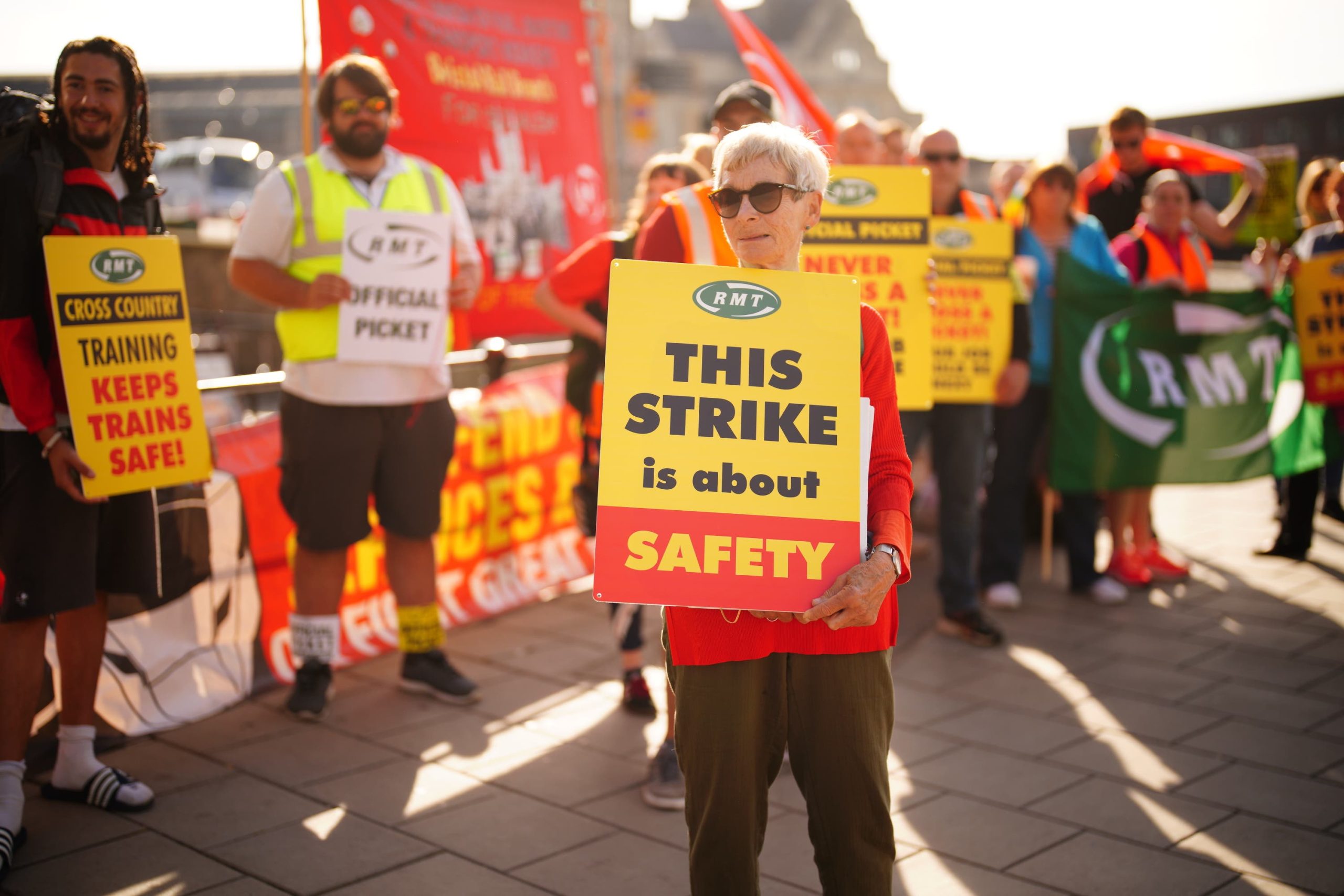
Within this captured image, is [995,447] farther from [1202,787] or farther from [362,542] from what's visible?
[362,542]

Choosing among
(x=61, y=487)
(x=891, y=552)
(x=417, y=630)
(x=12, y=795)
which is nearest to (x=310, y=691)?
(x=417, y=630)

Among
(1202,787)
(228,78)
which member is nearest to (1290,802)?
(1202,787)

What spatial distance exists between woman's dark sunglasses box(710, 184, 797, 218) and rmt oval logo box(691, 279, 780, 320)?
18 cm

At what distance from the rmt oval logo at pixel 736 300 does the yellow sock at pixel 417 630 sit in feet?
9.43

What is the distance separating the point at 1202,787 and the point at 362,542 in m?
3.59

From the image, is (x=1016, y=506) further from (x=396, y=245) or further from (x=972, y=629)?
(x=396, y=245)

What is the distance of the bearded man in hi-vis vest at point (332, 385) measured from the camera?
4480 mm

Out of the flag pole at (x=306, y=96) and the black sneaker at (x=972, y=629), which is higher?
the flag pole at (x=306, y=96)

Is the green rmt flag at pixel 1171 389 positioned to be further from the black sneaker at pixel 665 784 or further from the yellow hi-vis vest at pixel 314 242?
the yellow hi-vis vest at pixel 314 242

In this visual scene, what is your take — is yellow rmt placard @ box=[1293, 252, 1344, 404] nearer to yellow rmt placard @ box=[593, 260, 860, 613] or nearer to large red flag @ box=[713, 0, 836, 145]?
large red flag @ box=[713, 0, 836, 145]

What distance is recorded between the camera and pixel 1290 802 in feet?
12.8

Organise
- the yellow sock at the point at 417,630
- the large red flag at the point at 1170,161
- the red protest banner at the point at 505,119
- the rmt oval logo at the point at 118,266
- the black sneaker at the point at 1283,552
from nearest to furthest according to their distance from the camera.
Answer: the rmt oval logo at the point at 118,266 → the yellow sock at the point at 417,630 → the red protest banner at the point at 505,119 → the black sneaker at the point at 1283,552 → the large red flag at the point at 1170,161

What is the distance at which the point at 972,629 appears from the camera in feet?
18.8

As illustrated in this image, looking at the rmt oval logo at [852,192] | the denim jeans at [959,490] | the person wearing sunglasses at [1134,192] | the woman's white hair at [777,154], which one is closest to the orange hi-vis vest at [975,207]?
the denim jeans at [959,490]
